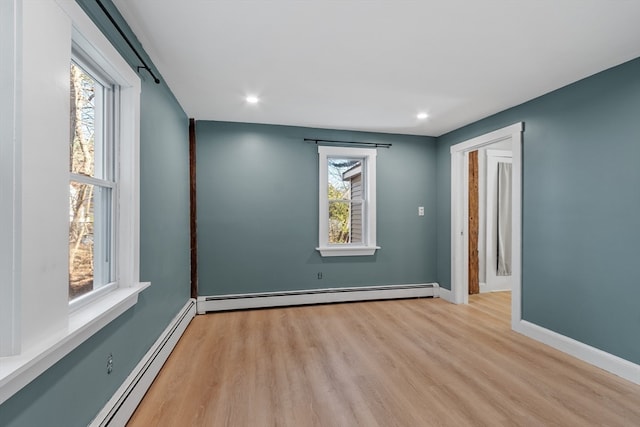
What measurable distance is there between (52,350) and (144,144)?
1.53 meters

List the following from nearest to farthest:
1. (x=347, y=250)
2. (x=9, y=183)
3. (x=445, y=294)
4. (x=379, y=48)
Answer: (x=9, y=183), (x=379, y=48), (x=347, y=250), (x=445, y=294)

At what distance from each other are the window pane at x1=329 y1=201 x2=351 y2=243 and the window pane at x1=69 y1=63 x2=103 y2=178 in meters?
3.11

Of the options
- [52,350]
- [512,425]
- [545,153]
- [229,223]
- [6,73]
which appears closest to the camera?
[6,73]

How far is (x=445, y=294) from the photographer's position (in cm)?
450

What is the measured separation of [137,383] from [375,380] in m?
1.68

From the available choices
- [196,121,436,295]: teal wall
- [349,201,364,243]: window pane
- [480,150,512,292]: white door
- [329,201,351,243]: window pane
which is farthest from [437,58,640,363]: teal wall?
[329,201,351,243]: window pane

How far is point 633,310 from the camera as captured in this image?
7.61ft

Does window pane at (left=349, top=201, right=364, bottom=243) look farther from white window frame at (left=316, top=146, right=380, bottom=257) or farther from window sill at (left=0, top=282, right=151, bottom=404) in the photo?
window sill at (left=0, top=282, right=151, bottom=404)

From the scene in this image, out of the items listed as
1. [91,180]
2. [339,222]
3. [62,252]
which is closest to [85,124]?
[91,180]

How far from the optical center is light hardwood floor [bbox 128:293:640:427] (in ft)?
6.21

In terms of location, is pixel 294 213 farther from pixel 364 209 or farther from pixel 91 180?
pixel 91 180

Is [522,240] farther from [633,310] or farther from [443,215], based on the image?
[443,215]

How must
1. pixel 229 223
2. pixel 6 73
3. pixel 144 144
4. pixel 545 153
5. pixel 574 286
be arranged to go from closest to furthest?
pixel 6 73, pixel 144 144, pixel 574 286, pixel 545 153, pixel 229 223

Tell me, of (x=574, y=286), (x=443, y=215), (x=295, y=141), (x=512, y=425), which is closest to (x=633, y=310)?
(x=574, y=286)
